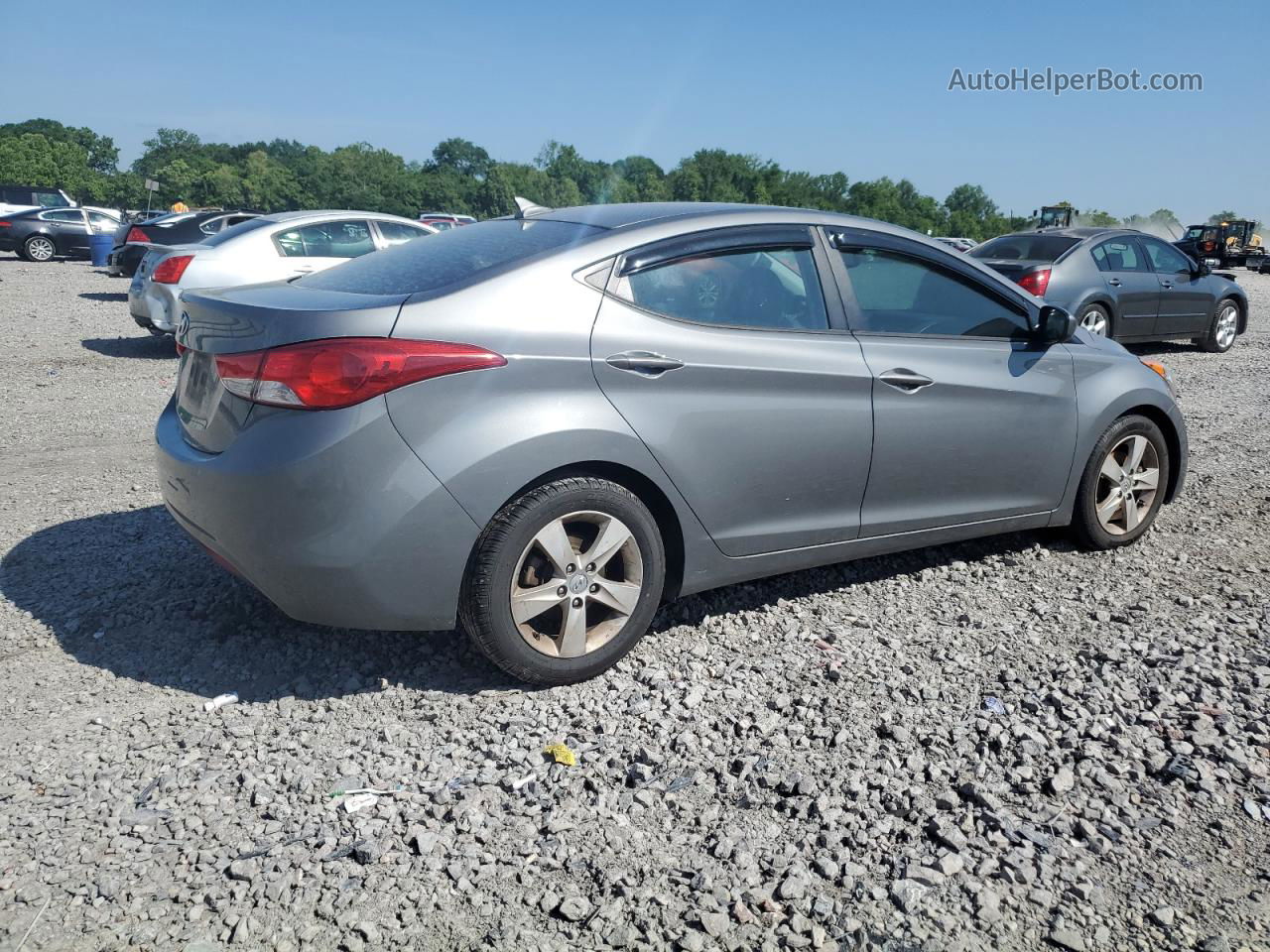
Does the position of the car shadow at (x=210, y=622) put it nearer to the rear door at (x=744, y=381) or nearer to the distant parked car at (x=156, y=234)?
the rear door at (x=744, y=381)

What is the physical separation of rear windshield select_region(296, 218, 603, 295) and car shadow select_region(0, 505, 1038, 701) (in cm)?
134

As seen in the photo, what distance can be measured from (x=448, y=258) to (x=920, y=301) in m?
2.02

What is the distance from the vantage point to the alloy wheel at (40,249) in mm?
28141

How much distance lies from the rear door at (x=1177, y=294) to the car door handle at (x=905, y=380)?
9926 mm

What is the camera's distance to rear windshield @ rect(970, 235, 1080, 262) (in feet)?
38.7

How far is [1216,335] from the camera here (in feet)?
44.6

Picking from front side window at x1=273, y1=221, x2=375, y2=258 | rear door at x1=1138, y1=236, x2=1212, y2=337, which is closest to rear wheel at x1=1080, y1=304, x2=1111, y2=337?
rear door at x1=1138, y1=236, x2=1212, y2=337

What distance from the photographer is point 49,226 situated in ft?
92.6

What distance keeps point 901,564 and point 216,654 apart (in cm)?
306

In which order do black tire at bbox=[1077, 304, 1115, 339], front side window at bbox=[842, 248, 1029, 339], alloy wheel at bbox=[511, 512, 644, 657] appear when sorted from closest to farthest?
alloy wheel at bbox=[511, 512, 644, 657] → front side window at bbox=[842, 248, 1029, 339] → black tire at bbox=[1077, 304, 1115, 339]

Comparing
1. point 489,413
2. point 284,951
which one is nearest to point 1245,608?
point 489,413

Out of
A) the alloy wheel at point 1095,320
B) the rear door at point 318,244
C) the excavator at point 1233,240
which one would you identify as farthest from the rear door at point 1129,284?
the excavator at point 1233,240

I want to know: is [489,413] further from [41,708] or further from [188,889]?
[41,708]

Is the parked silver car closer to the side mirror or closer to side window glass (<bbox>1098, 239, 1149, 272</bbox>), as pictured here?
the side mirror
